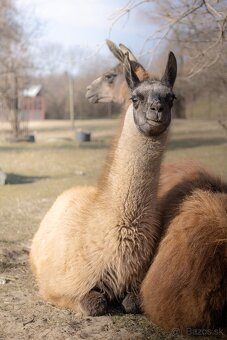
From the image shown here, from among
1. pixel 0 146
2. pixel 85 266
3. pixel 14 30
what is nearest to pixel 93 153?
pixel 0 146

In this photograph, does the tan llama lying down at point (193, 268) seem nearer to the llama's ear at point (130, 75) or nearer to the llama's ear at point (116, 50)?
the llama's ear at point (130, 75)

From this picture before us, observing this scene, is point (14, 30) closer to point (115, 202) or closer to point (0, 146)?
point (0, 146)

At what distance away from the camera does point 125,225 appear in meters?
3.88

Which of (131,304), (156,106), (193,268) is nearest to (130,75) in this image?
(156,106)

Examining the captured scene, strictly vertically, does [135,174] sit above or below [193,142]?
above

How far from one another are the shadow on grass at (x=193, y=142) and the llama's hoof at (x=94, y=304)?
1578 cm

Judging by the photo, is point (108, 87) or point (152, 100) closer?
point (152, 100)

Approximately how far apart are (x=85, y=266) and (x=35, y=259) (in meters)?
1.24

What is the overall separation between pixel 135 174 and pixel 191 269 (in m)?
0.90

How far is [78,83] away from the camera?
39.8 m

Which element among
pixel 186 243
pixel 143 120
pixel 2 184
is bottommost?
pixel 2 184

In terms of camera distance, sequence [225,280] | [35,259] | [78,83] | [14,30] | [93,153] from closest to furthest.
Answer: [225,280] → [35,259] → [93,153] → [14,30] → [78,83]

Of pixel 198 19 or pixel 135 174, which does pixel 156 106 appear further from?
pixel 198 19

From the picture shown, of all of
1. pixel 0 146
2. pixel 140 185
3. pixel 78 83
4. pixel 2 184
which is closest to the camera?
pixel 140 185
